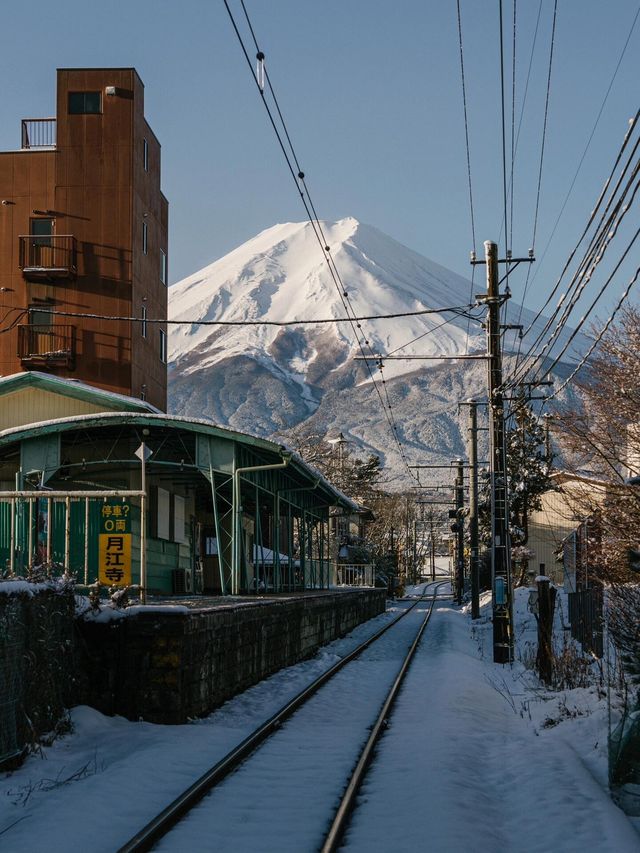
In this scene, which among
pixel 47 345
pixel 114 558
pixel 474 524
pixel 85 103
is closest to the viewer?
pixel 114 558

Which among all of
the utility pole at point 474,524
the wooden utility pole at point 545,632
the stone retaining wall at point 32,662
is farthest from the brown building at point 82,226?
the stone retaining wall at point 32,662

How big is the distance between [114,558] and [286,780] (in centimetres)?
Result: 651

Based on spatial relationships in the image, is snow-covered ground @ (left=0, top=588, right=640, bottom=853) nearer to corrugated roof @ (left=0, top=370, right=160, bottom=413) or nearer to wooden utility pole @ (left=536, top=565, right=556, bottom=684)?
wooden utility pole @ (left=536, top=565, right=556, bottom=684)

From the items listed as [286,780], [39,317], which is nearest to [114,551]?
[286,780]

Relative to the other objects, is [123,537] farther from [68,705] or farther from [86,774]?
[86,774]

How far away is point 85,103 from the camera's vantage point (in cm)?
4584

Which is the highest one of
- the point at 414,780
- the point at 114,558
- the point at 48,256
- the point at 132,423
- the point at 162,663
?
the point at 48,256

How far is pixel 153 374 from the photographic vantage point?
47812mm

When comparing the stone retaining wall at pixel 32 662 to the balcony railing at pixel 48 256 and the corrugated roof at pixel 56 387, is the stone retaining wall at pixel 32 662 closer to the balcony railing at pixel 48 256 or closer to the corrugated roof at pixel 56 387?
the corrugated roof at pixel 56 387

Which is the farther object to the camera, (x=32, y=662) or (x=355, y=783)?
(x=32, y=662)

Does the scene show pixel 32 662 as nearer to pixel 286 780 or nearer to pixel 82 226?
pixel 286 780

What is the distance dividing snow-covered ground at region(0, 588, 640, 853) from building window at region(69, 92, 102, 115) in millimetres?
34719

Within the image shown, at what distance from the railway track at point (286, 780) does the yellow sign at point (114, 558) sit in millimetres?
2995

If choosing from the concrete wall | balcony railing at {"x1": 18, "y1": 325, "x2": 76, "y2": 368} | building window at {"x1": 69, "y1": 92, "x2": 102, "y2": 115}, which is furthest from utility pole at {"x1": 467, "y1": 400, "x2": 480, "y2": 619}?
the concrete wall
